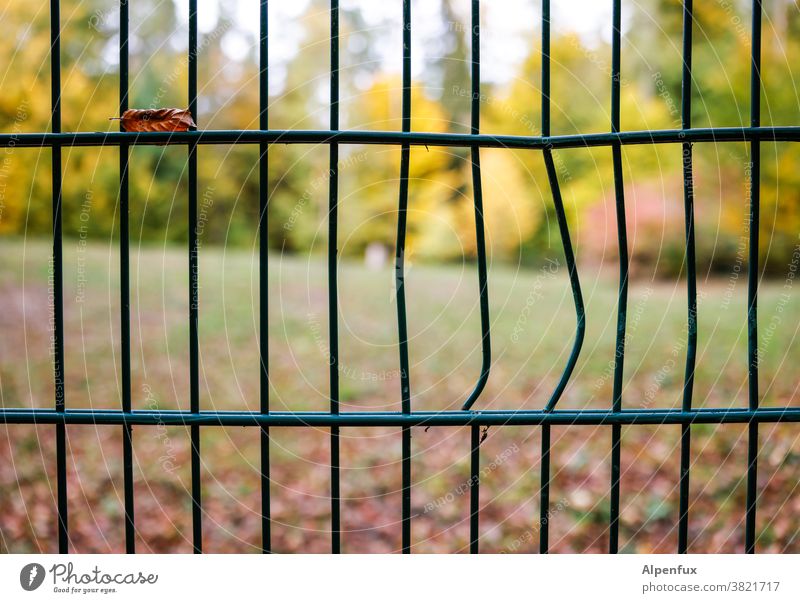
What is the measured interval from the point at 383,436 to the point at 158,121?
10.9ft

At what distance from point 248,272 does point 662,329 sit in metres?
6.08

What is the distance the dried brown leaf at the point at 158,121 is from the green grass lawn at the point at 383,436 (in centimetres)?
109

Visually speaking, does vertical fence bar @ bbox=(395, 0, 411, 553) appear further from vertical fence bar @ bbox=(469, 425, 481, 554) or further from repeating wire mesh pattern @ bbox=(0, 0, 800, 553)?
vertical fence bar @ bbox=(469, 425, 481, 554)

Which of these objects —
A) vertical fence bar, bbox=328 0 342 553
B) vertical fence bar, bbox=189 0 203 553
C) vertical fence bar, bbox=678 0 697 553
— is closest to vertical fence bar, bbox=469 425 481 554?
vertical fence bar, bbox=328 0 342 553

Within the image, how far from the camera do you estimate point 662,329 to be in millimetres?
6848

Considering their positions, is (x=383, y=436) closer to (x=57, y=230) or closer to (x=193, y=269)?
(x=193, y=269)

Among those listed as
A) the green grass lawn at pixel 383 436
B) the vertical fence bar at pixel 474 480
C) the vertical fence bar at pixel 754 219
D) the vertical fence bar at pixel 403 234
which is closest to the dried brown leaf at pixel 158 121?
the vertical fence bar at pixel 403 234

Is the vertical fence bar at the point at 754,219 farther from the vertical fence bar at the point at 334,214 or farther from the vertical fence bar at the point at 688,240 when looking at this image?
the vertical fence bar at the point at 334,214

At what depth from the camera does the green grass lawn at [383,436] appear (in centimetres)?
352

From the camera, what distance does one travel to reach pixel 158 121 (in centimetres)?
142

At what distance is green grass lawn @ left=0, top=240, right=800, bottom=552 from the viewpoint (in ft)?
11.5

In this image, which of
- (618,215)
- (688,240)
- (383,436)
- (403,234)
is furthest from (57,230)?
Answer: (383,436)
